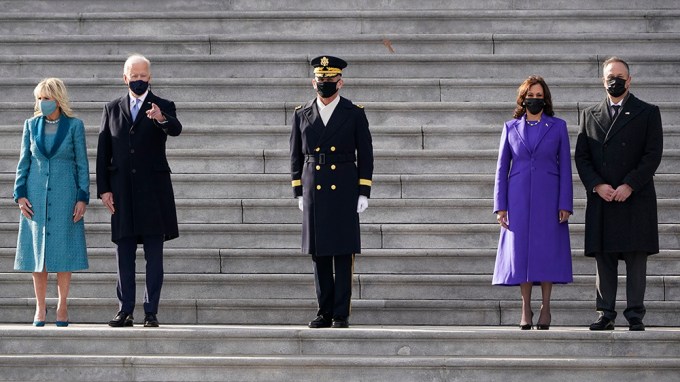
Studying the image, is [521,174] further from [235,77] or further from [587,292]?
[235,77]

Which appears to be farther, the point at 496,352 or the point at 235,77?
the point at 235,77

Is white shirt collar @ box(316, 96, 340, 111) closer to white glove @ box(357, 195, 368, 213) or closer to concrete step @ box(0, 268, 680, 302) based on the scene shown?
white glove @ box(357, 195, 368, 213)

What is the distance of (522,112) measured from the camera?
1058cm

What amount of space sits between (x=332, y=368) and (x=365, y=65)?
4946 millimetres

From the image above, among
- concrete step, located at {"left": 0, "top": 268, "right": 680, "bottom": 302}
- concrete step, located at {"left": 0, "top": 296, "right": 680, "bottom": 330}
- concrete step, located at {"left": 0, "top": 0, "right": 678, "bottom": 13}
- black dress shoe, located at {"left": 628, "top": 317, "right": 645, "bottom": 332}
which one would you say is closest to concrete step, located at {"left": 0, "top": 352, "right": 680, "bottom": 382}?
black dress shoe, located at {"left": 628, "top": 317, "right": 645, "bottom": 332}

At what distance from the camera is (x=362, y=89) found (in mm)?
13617

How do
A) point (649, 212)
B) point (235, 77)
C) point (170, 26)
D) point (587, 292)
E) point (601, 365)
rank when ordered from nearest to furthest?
point (601, 365) < point (649, 212) < point (587, 292) < point (235, 77) < point (170, 26)

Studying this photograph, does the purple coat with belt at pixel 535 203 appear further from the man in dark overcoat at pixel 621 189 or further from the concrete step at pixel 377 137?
the concrete step at pixel 377 137

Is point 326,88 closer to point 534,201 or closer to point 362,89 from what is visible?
point 534,201

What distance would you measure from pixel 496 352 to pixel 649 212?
5.15 ft

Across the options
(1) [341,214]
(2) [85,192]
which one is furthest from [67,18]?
(1) [341,214]

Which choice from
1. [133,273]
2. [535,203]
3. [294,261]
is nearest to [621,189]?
[535,203]

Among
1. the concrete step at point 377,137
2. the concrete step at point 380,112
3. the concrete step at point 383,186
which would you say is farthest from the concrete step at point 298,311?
the concrete step at point 380,112

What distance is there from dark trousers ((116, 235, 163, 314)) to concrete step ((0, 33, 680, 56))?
13.6 ft
